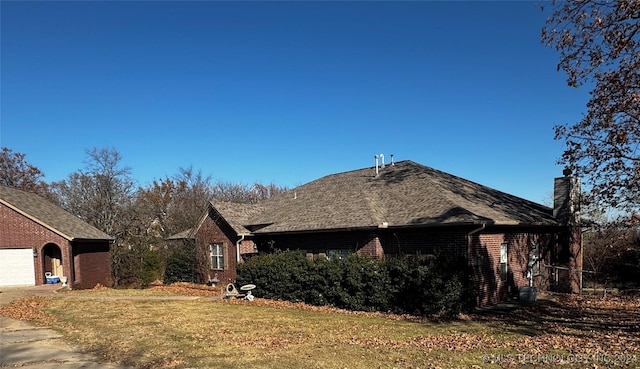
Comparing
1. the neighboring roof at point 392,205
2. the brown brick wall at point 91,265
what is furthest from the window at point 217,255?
the brown brick wall at point 91,265

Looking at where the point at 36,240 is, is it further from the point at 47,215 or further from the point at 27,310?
the point at 27,310

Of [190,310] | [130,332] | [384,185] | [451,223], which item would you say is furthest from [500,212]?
[130,332]

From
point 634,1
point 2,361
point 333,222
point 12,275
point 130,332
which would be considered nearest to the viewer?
point 2,361

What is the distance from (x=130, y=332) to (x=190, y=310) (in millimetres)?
4239

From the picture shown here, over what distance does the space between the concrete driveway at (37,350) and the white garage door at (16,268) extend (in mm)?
14038

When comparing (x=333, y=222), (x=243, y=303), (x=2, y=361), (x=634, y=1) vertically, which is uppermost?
(x=634, y=1)

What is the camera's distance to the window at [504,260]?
1695cm

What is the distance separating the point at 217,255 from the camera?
25625mm

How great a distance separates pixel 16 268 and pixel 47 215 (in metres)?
Answer: 3.68

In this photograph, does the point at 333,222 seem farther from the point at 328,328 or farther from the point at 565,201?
the point at 565,201

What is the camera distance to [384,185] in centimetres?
2202

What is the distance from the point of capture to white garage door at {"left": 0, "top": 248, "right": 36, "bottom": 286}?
25188 millimetres

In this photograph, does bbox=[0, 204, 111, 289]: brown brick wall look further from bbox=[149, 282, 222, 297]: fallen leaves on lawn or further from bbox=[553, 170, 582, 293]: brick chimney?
bbox=[553, 170, 582, 293]: brick chimney

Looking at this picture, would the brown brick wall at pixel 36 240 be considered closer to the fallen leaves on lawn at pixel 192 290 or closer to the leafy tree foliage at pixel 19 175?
the fallen leaves on lawn at pixel 192 290
